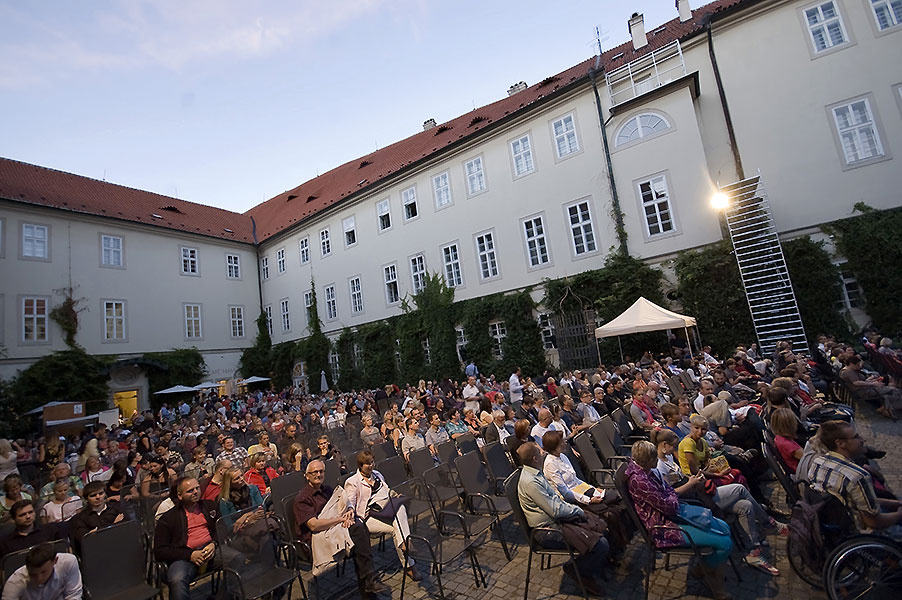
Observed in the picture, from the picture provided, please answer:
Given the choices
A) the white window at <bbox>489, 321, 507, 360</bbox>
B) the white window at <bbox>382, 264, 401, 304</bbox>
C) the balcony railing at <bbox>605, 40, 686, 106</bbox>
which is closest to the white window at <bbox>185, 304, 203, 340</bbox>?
the white window at <bbox>382, 264, 401, 304</bbox>

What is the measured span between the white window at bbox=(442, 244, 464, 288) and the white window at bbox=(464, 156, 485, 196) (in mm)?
2846

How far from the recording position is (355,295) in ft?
83.0

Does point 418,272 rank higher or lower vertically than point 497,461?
higher

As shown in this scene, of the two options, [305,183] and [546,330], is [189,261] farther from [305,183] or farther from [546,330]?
[546,330]

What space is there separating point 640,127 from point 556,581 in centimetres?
1684

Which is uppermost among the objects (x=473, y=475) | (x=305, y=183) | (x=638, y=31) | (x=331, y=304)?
(x=305, y=183)

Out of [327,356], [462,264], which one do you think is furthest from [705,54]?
[327,356]

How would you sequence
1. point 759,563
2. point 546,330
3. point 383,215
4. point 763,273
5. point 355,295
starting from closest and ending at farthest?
1. point 759,563
2. point 763,273
3. point 546,330
4. point 383,215
5. point 355,295

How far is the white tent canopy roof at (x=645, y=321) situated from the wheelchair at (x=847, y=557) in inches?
347

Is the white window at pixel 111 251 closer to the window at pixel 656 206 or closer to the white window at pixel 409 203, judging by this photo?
the white window at pixel 409 203

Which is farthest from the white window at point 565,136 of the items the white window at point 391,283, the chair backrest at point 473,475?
the chair backrest at point 473,475

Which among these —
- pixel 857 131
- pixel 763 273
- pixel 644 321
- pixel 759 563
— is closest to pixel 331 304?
pixel 644 321

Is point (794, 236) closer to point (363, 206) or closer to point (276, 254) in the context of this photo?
point (363, 206)

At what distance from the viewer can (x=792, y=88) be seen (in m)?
14.9
